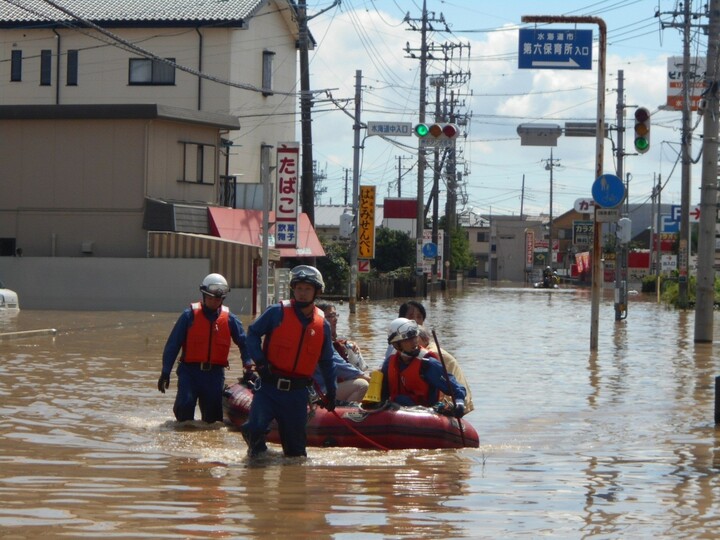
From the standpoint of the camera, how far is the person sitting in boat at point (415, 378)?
420 inches

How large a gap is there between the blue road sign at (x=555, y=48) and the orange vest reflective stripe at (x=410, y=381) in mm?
11838

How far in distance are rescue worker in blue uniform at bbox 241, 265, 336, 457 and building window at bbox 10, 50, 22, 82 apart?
42.9 m

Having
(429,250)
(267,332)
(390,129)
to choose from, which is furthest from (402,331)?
(429,250)

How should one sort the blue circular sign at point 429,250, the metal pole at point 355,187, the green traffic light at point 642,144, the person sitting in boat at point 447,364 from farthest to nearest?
the blue circular sign at point 429,250 → the metal pole at point 355,187 → the green traffic light at point 642,144 → the person sitting in boat at point 447,364

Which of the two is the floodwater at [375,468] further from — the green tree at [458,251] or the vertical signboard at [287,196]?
the green tree at [458,251]

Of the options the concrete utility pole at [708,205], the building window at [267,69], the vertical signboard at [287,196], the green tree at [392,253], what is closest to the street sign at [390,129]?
the vertical signboard at [287,196]

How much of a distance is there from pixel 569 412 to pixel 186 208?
23.2m

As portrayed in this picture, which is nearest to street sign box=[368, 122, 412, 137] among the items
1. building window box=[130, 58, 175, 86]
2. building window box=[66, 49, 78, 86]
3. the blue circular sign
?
building window box=[130, 58, 175, 86]

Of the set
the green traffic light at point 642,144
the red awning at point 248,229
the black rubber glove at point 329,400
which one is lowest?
the black rubber glove at point 329,400

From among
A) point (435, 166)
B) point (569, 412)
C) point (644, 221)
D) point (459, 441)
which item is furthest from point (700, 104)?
point (644, 221)

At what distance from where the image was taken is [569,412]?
1456cm

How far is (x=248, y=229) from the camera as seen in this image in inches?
1534

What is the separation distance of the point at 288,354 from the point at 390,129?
24.6 m

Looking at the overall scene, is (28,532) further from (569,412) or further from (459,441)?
(569,412)
